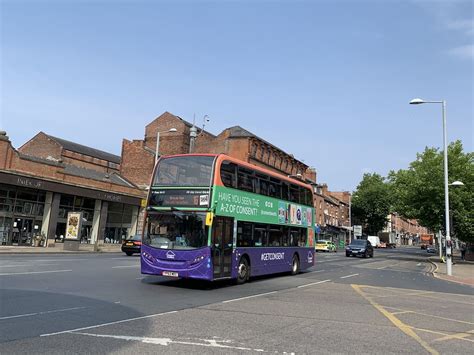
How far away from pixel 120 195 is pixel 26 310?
36.0m

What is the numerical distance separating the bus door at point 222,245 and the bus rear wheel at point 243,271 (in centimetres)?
93

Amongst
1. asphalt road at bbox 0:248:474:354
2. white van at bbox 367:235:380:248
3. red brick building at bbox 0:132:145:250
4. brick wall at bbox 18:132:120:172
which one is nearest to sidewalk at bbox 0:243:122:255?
red brick building at bbox 0:132:145:250

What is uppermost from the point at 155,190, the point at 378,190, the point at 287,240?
the point at 378,190

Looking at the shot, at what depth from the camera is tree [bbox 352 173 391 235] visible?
3686 inches

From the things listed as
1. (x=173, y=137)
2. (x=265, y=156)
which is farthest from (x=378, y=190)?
(x=173, y=137)

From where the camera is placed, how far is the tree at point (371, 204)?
93625mm

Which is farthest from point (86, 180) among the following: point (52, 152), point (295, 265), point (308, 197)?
point (295, 265)

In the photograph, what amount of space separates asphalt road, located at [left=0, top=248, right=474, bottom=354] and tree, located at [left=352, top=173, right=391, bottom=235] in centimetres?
8271

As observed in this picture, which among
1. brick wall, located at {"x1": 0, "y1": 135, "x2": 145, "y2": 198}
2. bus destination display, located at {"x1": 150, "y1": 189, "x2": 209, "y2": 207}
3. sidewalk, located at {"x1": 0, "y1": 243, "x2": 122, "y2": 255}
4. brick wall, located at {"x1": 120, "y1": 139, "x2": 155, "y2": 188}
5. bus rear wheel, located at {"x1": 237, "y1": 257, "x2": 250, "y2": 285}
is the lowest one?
sidewalk, located at {"x1": 0, "y1": 243, "x2": 122, "y2": 255}

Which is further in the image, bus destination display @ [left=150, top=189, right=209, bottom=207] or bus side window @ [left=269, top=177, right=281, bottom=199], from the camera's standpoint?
bus side window @ [left=269, top=177, right=281, bottom=199]

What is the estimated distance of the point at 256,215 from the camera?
15609mm

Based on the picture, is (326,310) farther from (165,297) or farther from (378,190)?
(378,190)

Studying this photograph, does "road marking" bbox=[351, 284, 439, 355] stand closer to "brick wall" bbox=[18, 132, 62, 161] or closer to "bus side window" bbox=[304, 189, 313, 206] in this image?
"bus side window" bbox=[304, 189, 313, 206]

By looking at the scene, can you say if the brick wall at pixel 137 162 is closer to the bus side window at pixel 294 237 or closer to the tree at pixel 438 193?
the tree at pixel 438 193
